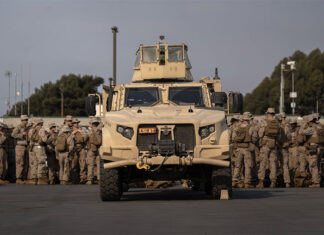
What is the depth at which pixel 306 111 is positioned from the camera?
8775cm

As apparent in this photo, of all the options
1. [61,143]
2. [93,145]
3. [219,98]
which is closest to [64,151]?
[61,143]

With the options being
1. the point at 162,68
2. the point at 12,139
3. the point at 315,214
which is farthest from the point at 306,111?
the point at 315,214

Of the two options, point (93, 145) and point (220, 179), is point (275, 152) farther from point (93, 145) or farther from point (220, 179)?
point (220, 179)

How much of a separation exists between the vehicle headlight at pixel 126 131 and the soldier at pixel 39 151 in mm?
9601

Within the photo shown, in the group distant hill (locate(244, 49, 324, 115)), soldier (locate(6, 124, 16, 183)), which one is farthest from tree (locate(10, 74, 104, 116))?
soldier (locate(6, 124, 16, 183))

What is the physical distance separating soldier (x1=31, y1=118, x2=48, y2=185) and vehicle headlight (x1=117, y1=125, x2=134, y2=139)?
31.5 ft

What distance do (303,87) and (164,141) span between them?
252 ft

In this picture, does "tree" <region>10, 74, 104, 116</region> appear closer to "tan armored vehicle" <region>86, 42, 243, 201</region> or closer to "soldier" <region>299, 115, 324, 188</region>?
"soldier" <region>299, 115, 324, 188</region>

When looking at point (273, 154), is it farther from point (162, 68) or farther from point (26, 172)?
point (26, 172)

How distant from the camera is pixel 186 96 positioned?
53.2 feet

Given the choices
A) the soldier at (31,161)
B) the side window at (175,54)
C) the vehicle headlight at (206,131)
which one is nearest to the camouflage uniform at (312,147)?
the side window at (175,54)

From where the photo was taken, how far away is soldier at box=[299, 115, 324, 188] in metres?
21.0

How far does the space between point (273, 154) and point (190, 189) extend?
2.47m

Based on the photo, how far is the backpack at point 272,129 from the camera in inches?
814
